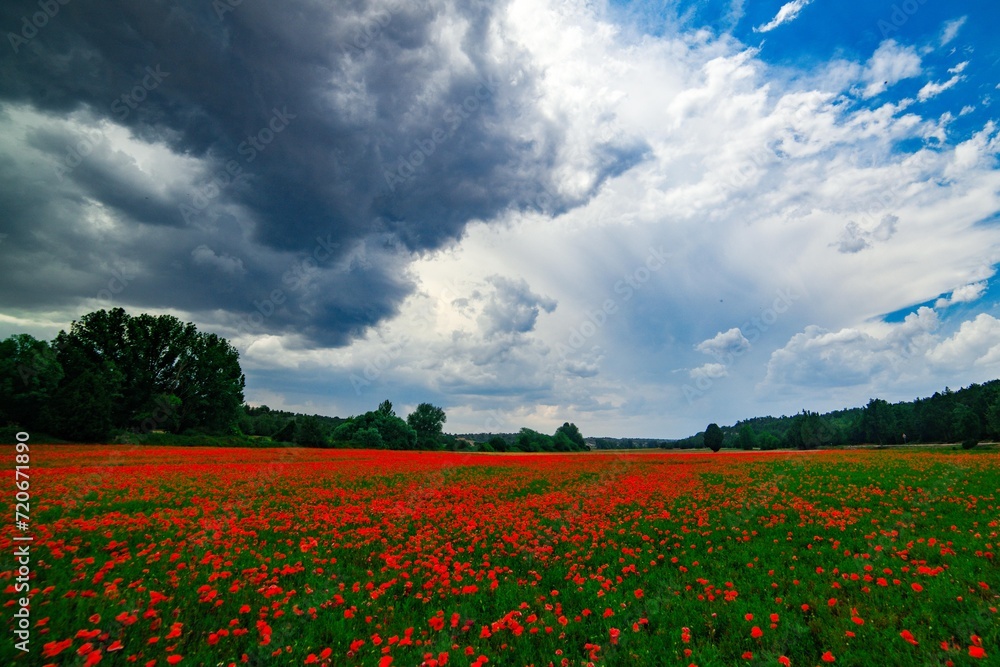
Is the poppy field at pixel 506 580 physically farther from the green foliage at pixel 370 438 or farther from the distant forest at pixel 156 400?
the green foliage at pixel 370 438

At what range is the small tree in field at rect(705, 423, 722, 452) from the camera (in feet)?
279

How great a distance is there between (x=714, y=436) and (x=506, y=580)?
90.8m

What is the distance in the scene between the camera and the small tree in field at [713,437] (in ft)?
279

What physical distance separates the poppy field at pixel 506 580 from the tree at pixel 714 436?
77886 mm

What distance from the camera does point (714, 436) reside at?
8488 cm

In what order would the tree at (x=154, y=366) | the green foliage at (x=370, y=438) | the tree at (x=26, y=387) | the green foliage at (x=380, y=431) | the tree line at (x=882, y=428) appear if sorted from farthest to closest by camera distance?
the tree line at (x=882, y=428)
the green foliage at (x=380, y=431)
the green foliage at (x=370, y=438)
the tree at (x=154, y=366)
the tree at (x=26, y=387)

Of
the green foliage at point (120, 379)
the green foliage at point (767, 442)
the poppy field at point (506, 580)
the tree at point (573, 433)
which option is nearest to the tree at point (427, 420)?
the tree at point (573, 433)

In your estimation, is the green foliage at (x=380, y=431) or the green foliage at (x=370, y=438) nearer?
the green foliage at (x=370, y=438)

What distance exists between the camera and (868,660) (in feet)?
15.4

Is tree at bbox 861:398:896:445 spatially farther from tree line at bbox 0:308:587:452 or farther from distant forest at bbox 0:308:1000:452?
tree line at bbox 0:308:587:452

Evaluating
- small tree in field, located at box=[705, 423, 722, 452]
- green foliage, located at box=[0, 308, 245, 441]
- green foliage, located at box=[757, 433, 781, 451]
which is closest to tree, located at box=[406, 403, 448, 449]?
green foliage, located at box=[0, 308, 245, 441]

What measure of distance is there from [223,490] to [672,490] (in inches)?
662

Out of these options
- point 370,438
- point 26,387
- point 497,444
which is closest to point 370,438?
point 370,438

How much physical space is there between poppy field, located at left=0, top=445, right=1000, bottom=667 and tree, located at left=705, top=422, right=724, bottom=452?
77.9 meters
